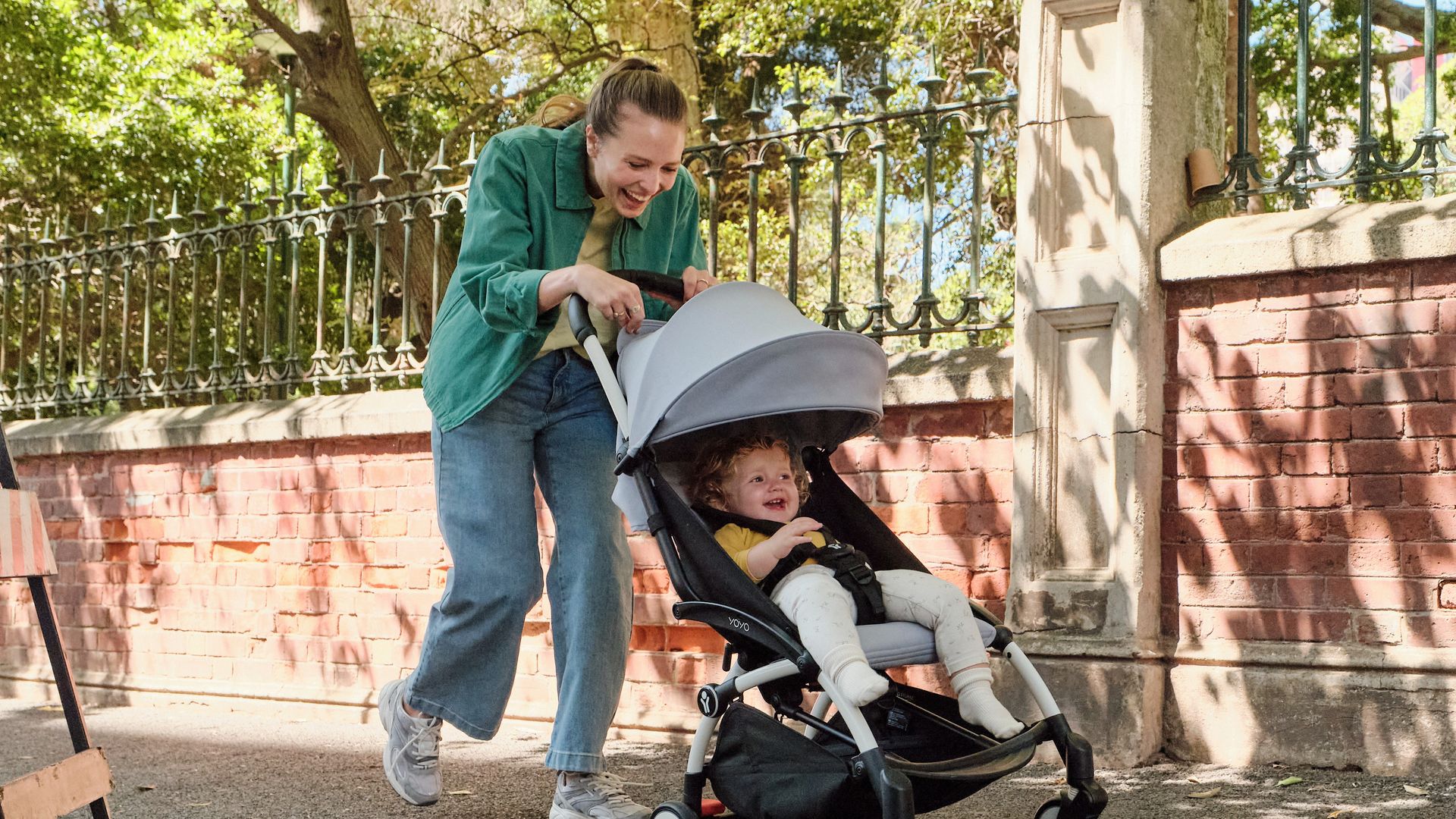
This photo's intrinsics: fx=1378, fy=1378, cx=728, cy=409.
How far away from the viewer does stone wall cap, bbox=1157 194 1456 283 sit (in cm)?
416

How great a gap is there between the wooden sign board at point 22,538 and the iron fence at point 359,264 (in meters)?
2.89

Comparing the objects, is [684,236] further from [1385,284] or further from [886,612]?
[1385,284]

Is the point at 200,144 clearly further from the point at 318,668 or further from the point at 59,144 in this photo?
the point at 318,668

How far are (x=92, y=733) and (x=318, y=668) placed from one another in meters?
0.97

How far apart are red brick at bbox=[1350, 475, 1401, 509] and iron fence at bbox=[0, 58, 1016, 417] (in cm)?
129

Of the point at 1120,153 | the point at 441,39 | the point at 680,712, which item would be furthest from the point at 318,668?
the point at 441,39

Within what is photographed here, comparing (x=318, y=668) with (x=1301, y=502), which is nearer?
(x=1301, y=502)

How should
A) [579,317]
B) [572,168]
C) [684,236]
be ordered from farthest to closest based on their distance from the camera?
[684,236]
[572,168]
[579,317]

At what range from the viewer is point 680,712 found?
5352 mm

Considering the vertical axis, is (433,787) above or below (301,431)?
below

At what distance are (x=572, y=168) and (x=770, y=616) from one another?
4.48 ft

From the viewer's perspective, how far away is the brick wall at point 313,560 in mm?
4926

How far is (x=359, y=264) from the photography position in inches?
567

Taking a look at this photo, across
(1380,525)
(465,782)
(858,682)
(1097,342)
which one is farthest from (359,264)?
(858,682)
